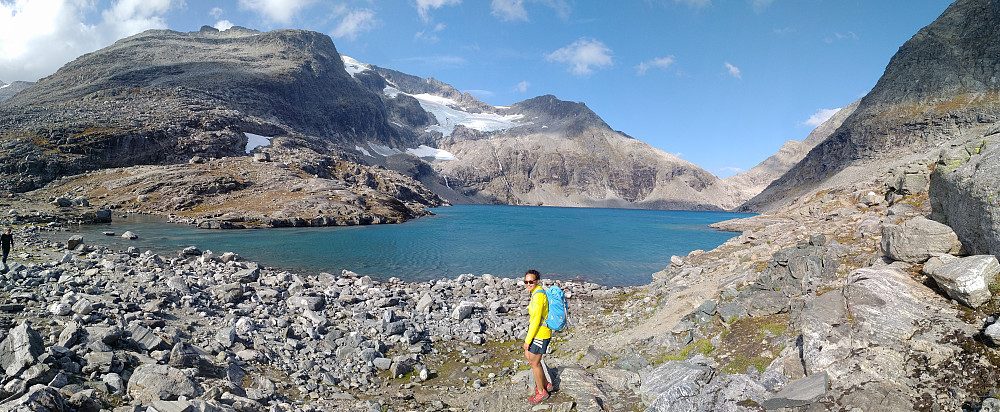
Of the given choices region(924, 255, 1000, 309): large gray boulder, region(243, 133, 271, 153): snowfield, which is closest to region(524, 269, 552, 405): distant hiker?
region(924, 255, 1000, 309): large gray boulder

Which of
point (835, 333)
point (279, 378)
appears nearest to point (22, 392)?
point (279, 378)

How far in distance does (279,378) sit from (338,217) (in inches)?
3134

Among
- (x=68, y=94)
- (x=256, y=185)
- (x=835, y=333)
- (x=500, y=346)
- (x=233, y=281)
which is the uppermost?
(x=68, y=94)

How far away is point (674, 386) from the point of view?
8.66m

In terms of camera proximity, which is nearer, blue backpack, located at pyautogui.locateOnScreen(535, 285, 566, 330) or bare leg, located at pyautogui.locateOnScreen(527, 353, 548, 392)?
blue backpack, located at pyautogui.locateOnScreen(535, 285, 566, 330)

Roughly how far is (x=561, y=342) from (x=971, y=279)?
40.3 ft

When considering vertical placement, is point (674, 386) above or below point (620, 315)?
above

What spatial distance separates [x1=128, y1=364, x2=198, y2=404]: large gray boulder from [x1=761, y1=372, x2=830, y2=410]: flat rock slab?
1123 centimetres

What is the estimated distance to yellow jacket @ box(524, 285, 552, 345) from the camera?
31.5 ft

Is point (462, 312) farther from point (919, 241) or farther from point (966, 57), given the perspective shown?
point (966, 57)

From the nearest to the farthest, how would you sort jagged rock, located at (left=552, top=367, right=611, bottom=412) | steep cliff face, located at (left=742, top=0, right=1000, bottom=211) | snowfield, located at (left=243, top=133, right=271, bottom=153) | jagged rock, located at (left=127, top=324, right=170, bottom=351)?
jagged rock, located at (left=552, top=367, right=611, bottom=412), jagged rock, located at (left=127, top=324, right=170, bottom=351), snowfield, located at (left=243, top=133, right=271, bottom=153), steep cliff face, located at (left=742, top=0, right=1000, bottom=211)

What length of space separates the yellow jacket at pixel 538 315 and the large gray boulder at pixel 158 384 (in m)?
7.29

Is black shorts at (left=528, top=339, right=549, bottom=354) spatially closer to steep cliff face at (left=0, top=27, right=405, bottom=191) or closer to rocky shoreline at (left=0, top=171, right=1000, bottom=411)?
rocky shoreline at (left=0, top=171, right=1000, bottom=411)

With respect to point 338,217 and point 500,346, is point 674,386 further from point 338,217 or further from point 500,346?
point 338,217
